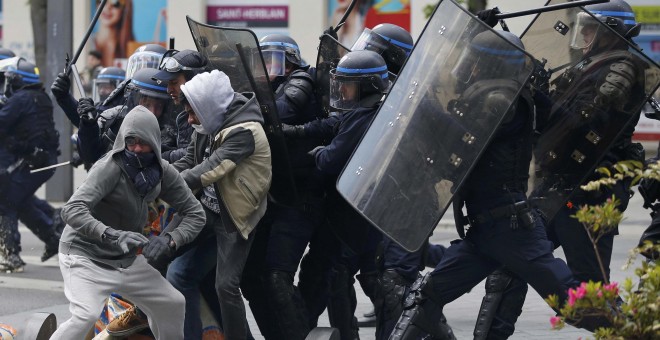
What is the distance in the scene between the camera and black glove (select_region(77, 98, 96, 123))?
7.29 meters

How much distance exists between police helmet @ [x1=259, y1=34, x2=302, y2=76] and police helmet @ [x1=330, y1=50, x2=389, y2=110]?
2.47 ft

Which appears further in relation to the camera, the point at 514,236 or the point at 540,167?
the point at 540,167

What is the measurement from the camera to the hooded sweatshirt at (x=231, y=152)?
6.21 m

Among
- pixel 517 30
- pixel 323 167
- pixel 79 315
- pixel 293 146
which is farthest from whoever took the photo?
pixel 517 30

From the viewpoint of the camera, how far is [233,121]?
20.6 feet

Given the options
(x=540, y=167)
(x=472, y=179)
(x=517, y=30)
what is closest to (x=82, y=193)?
(x=472, y=179)

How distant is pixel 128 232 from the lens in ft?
18.6

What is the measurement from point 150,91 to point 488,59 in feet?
7.33

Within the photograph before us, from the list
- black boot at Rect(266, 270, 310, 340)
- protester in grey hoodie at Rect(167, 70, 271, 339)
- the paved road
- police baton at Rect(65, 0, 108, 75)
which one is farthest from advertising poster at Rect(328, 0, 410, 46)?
protester in grey hoodie at Rect(167, 70, 271, 339)

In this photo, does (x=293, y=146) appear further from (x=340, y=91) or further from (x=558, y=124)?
(x=558, y=124)

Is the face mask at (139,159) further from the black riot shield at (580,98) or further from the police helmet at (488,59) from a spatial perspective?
the black riot shield at (580,98)

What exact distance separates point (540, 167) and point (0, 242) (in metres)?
5.73

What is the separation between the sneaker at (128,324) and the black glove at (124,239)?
81cm

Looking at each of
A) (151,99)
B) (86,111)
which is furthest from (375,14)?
(151,99)
